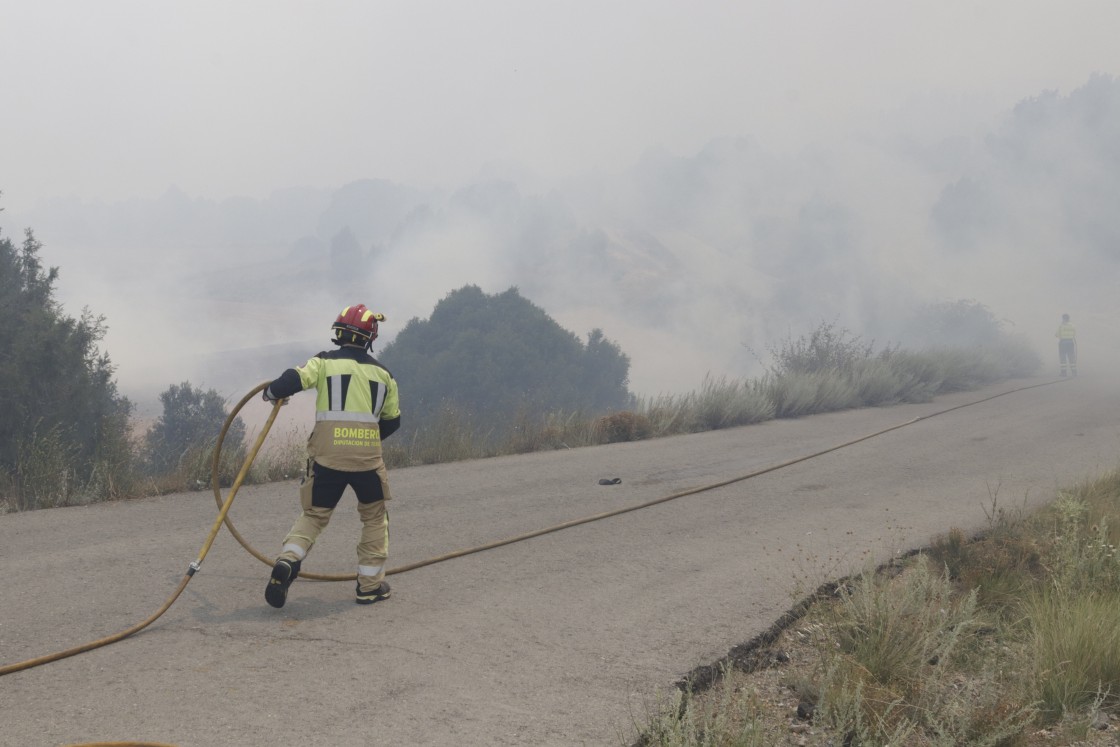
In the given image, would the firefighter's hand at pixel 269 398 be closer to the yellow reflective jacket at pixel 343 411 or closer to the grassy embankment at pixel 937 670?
the yellow reflective jacket at pixel 343 411

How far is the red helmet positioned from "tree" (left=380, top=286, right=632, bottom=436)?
54.7 meters

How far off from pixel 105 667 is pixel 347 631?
119 cm

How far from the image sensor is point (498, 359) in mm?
68500

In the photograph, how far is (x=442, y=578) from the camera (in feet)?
20.4

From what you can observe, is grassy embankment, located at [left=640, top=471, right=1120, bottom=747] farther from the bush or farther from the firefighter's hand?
the bush

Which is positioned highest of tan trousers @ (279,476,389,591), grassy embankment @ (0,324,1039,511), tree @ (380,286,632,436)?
tree @ (380,286,632,436)

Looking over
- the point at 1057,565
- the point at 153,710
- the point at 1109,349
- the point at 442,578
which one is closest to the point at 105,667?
the point at 153,710

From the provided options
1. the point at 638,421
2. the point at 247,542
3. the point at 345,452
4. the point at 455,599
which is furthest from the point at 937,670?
the point at 638,421

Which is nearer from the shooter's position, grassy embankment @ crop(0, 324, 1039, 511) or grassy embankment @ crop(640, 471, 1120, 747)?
grassy embankment @ crop(640, 471, 1120, 747)

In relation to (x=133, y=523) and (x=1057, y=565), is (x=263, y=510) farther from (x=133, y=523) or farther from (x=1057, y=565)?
(x=1057, y=565)

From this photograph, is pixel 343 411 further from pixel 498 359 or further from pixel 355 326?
pixel 498 359

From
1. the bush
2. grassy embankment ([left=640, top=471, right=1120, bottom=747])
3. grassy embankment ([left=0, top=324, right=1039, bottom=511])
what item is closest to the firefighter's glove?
grassy embankment ([left=640, top=471, right=1120, bottom=747])

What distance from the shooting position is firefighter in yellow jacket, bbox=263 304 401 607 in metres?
5.64

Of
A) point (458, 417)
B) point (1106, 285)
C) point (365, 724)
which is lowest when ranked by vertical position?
point (365, 724)
